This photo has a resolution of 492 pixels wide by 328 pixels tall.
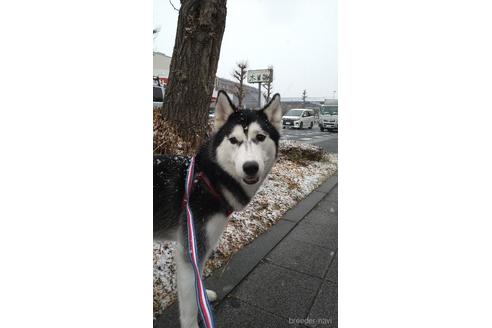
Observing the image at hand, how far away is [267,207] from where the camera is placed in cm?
214

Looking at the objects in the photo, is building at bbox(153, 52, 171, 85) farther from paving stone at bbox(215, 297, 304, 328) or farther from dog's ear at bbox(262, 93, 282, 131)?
paving stone at bbox(215, 297, 304, 328)

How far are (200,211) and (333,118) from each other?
0.81 meters

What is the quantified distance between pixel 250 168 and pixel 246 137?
6.3 inches

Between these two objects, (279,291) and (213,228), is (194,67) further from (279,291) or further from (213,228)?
(279,291)

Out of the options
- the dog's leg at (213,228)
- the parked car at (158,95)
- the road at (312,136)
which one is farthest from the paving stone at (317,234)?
the parked car at (158,95)

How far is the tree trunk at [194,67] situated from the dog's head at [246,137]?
43cm

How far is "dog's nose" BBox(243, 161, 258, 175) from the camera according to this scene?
0.91m

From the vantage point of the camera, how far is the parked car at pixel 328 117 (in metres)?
1.11

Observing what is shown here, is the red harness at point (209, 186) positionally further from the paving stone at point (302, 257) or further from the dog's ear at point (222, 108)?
the paving stone at point (302, 257)

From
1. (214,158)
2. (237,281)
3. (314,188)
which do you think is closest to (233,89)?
(214,158)

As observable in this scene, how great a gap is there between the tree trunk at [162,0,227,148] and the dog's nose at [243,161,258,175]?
66cm

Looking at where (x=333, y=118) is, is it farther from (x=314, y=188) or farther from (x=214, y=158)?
(x=314, y=188)
